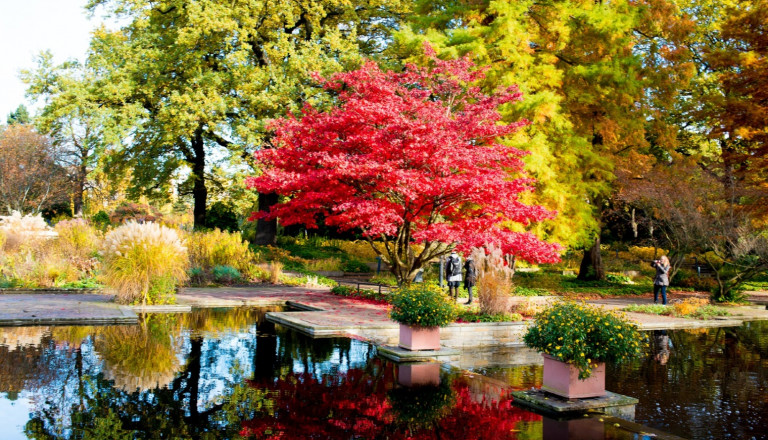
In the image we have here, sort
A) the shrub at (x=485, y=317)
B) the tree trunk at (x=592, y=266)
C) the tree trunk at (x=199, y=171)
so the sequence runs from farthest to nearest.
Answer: the tree trunk at (x=199, y=171), the tree trunk at (x=592, y=266), the shrub at (x=485, y=317)

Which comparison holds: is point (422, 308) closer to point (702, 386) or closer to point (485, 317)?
point (485, 317)

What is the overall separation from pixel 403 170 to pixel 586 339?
708 centimetres

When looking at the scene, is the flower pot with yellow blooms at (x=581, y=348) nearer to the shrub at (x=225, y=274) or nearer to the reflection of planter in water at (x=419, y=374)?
the reflection of planter in water at (x=419, y=374)

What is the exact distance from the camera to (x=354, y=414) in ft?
21.5

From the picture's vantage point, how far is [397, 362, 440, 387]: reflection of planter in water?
8.19 metres

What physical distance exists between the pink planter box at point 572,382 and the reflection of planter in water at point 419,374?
1533mm

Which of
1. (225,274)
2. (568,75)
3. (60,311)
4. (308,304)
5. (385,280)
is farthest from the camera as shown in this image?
(568,75)

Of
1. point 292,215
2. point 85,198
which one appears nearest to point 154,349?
point 292,215

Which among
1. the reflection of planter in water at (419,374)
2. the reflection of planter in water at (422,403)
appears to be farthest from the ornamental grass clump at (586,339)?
the reflection of planter in water at (419,374)

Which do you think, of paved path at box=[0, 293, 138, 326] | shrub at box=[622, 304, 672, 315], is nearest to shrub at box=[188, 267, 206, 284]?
paved path at box=[0, 293, 138, 326]

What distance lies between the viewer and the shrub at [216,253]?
20.5 meters

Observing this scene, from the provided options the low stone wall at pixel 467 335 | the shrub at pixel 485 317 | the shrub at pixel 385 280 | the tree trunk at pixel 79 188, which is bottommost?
the low stone wall at pixel 467 335

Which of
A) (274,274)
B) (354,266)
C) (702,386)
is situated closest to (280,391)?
(702,386)

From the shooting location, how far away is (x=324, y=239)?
32.0 meters
